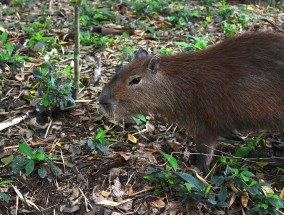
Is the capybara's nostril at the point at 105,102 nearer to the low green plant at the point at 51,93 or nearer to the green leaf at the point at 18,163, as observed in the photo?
the low green plant at the point at 51,93

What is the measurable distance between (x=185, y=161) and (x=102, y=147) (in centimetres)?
75

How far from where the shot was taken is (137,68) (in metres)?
3.73

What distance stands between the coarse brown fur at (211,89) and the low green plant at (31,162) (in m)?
0.67

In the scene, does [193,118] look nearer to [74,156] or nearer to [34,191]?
[74,156]

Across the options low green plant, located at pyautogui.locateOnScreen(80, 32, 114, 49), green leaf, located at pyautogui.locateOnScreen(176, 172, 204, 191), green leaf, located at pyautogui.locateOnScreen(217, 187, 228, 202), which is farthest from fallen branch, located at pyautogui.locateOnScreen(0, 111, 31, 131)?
green leaf, located at pyautogui.locateOnScreen(217, 187, 228, 202)

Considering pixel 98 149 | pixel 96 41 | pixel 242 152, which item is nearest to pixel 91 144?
pixel 98 149

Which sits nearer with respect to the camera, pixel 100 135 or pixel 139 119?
pixel 100 135

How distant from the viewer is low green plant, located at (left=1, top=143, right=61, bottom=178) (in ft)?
10.9

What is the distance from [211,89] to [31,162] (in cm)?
158

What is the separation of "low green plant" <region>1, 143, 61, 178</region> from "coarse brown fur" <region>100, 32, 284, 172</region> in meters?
0.67

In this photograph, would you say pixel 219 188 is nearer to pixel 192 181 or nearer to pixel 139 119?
pixel 192 181

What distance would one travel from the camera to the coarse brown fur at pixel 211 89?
3604 mm

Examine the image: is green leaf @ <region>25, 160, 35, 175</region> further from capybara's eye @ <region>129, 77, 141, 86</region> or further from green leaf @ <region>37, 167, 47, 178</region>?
capybara's eye @ <region>129, 77, 141, 86</region>

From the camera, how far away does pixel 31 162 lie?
3328 mm
